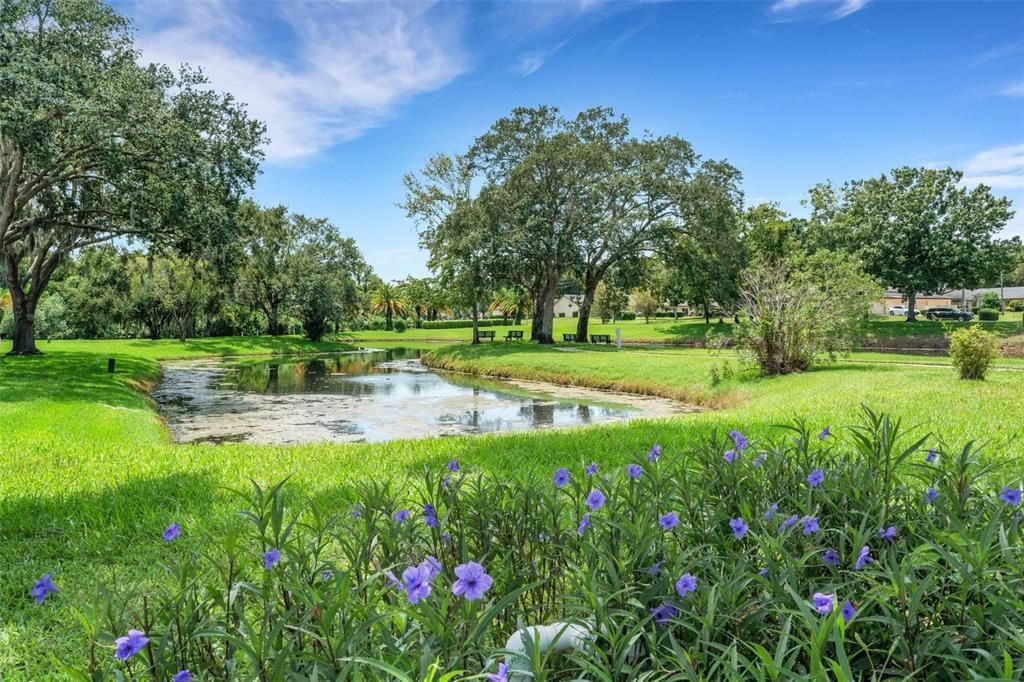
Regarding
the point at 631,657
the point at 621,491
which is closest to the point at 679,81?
the point at 621,491

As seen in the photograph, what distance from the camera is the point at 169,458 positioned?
661 centimetres

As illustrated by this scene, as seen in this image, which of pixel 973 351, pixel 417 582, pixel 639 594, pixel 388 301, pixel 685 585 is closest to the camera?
pixel 417 582

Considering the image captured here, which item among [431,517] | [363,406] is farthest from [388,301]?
[431,517]

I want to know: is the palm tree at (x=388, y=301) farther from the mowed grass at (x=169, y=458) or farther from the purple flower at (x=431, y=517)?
the purple flower at (x=431, y=517)

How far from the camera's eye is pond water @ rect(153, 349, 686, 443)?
11.6 m

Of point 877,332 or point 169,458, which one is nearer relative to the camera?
point 169,458

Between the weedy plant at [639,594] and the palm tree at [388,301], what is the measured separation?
225ft

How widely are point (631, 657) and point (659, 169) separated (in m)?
31.0

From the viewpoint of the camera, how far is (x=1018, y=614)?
4.98 ft

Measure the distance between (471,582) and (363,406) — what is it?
560 inches

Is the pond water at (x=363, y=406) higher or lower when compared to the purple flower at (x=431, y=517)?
lower

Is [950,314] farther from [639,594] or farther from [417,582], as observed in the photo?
[417,582]

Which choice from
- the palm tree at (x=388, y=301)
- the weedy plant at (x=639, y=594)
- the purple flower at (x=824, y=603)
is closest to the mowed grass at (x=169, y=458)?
the weedy plant at (x=639, y=594)

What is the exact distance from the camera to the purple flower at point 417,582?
133cm
